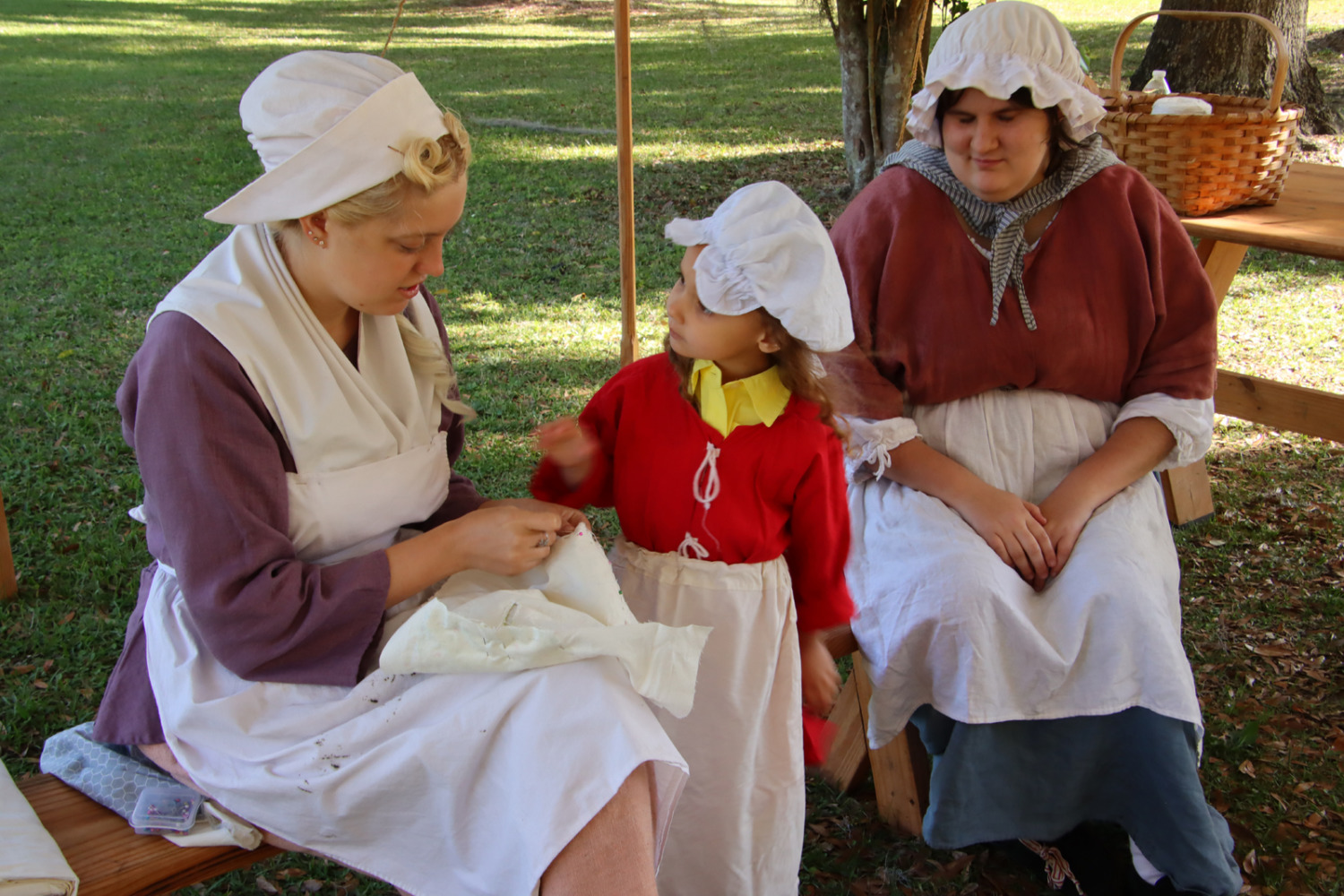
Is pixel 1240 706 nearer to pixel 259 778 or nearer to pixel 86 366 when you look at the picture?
pixel 259 778

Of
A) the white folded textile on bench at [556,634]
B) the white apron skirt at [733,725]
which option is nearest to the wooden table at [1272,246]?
the white apron skirt at [733,725]

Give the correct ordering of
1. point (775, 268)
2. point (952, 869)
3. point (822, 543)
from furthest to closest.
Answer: point (952, 869) → point (822, 543) → point (775, 268)

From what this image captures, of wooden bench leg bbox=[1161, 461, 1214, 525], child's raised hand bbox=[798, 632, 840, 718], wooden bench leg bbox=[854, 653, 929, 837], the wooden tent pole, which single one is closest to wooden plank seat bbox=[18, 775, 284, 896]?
child's raised hand bbox=[798, 632, 840, 718]

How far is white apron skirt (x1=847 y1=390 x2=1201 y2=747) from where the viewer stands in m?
2.19

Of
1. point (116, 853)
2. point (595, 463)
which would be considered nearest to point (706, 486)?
point (595, 463)

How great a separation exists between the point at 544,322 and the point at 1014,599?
3.93 meters

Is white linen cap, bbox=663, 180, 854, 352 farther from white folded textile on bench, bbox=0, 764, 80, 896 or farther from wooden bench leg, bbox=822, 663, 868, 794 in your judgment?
white folded textile on bench, bbox=0, 764, 80, 896

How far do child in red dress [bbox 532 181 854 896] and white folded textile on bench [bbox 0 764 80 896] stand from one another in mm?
1017

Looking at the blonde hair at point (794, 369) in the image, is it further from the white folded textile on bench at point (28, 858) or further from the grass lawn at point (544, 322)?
the white folded textile on bench at point (28, 858)

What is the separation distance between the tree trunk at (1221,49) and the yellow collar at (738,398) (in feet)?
20.7

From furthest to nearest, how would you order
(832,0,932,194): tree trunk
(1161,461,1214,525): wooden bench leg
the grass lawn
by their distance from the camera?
(832,0,932,194): tree trunk < (1161,461,1214,525): wooden bench leg < the grass lawn

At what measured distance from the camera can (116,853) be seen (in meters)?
1.71

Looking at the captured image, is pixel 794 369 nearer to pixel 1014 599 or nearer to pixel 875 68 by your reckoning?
pixel 1014 599

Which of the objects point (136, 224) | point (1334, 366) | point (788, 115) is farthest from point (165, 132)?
point (1334, 366)
